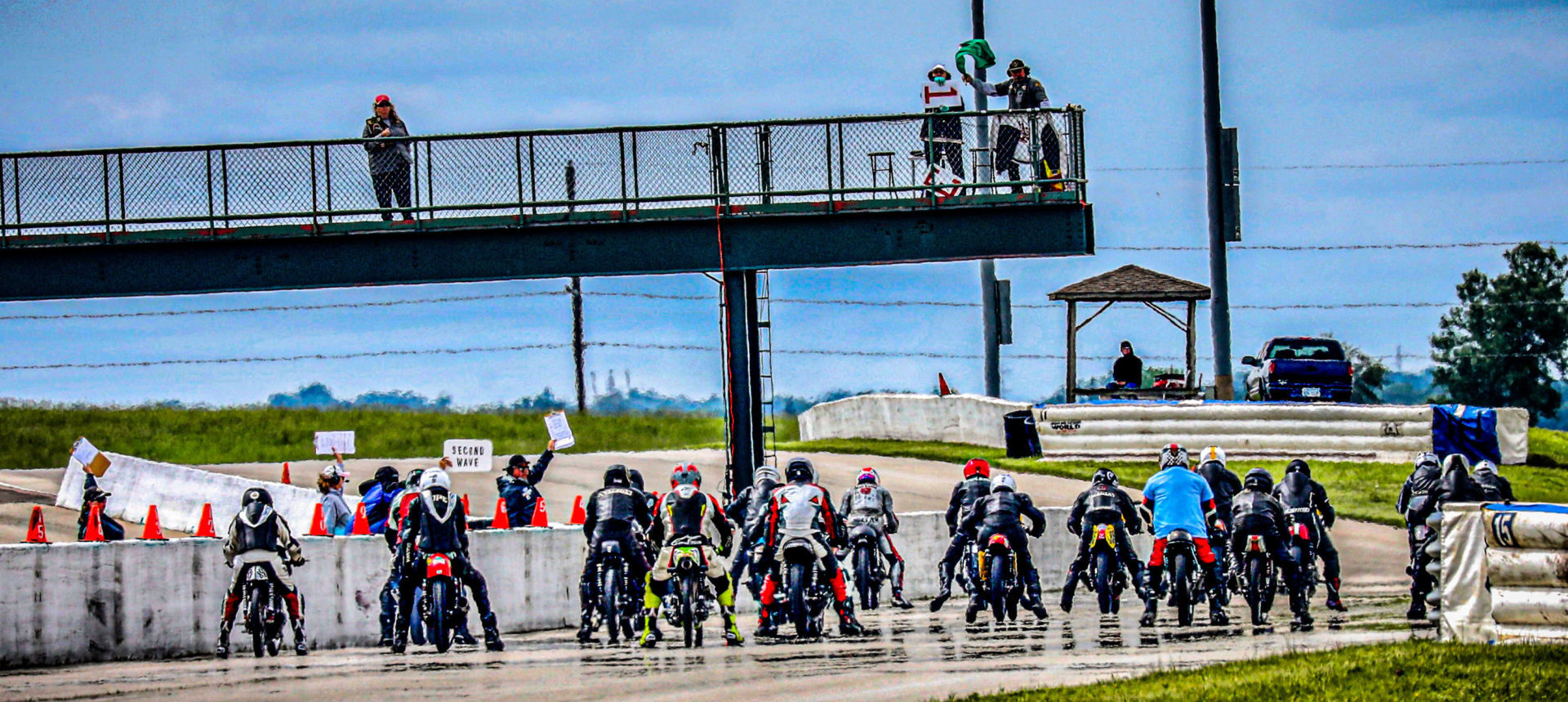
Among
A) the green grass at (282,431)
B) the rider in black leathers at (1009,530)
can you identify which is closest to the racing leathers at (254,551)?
the rider in black leathers at (1009,530)

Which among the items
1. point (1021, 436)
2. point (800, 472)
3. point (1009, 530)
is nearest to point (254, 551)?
point (800, 472)

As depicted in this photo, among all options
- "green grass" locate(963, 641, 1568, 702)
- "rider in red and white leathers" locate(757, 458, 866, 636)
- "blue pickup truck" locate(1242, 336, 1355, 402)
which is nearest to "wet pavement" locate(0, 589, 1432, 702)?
A: "rider in red and white leathers" locate(757, 458, 866, 636)

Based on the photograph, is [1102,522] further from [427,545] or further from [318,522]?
[318,522]

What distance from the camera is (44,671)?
16734 mm

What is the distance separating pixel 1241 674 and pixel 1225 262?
2285cm

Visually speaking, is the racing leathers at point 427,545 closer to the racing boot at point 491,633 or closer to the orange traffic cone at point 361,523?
the racing boot at point 491,633

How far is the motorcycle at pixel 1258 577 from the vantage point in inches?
738

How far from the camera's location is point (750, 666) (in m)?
15.6

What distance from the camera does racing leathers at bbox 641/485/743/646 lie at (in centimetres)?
1761

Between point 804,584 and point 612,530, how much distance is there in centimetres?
178

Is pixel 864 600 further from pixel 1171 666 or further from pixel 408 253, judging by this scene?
pixel 408 253

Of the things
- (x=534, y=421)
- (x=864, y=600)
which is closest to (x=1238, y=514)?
(x=864, y=600)

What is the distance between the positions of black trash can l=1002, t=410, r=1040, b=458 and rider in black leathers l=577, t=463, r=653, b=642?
2029cm

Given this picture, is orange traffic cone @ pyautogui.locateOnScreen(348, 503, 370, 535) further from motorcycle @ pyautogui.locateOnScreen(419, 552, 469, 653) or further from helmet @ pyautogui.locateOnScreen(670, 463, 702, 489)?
helmet @ pyautogui.locateOnScreen(670, 463, 702, 489)
